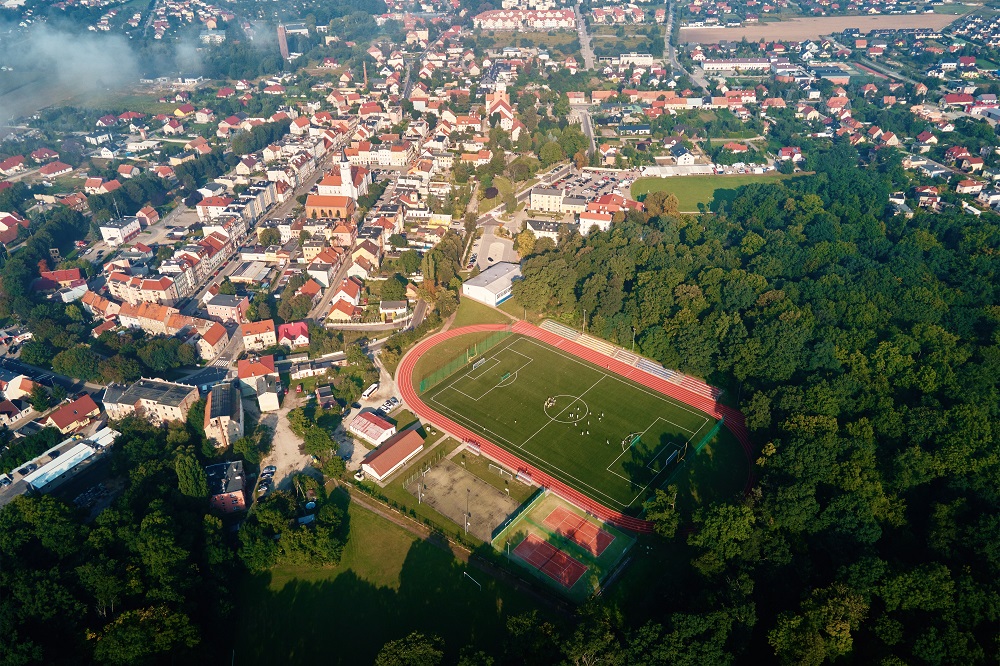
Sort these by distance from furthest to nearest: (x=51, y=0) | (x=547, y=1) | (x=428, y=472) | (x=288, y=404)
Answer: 1. (x=547, y=1)
2. (x=51, y=0)
3. (x=288, y=404)
4. (x=428, y=472)

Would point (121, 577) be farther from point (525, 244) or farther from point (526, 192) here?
point (526, 192)

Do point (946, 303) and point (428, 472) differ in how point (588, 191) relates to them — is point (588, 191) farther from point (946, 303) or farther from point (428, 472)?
point (428, 472)

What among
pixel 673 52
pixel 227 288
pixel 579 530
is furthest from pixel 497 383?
pixel 673 52

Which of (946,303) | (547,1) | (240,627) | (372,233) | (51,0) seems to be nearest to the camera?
(240,627)

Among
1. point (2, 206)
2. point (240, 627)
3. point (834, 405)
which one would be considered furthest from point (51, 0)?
point (834, 405)

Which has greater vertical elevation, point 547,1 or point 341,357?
point 547,1

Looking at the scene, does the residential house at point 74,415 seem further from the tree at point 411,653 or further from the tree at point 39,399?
the tree at point 411,653

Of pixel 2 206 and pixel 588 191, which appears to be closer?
pixel 2 206

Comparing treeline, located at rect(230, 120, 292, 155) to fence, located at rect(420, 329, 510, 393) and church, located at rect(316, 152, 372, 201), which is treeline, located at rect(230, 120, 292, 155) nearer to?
church, located at rect(316, 152, 372, 201)
